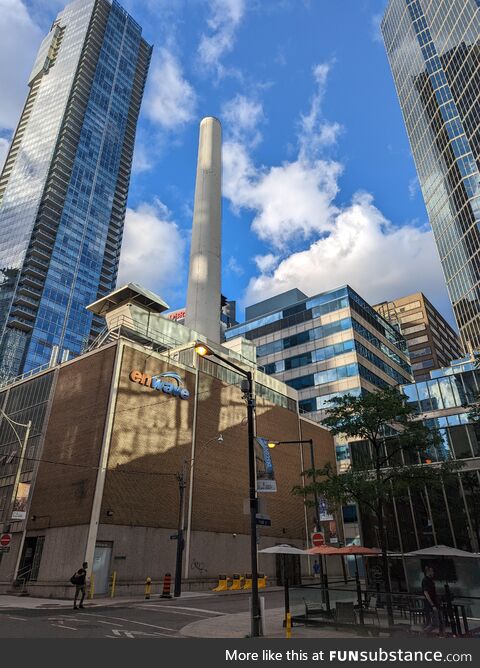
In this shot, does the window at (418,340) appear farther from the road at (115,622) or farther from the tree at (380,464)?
the road at (115,622)

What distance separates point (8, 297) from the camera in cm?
12850

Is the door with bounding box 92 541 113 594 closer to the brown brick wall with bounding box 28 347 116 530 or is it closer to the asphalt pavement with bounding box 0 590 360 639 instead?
the brown brick wall with bounding box 28 347 116 530

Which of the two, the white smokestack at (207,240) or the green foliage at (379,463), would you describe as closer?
the green foliage at (379,463)

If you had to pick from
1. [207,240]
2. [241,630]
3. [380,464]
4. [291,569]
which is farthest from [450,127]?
[241,630]

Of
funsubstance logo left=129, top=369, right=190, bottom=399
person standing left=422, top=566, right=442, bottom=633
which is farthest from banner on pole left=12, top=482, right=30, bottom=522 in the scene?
person standing left=422, top=566, right=442, bottom=633

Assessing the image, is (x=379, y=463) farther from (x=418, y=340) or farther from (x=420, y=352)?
(x=418, y=340)

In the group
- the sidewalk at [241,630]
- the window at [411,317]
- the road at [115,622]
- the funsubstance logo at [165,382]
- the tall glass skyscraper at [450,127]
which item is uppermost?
the tall glass skyscraper at [450,127]

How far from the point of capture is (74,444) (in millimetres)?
32906

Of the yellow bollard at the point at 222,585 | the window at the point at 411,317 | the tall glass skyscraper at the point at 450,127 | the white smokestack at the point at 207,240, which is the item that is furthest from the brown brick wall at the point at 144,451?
the window at the point at 411,317

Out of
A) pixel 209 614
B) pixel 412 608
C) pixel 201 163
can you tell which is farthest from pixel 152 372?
pixel 201 163

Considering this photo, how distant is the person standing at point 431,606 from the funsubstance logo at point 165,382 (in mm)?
25602

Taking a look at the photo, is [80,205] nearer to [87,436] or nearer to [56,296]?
[56,296]

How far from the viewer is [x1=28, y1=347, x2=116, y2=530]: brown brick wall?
30484 millimetres

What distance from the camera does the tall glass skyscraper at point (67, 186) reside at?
131125 mm
